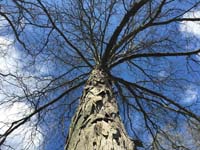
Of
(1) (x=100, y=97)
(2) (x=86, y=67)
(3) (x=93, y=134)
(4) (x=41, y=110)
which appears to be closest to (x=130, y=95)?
(2) (x=86, y=67)

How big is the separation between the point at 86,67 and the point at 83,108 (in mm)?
2658

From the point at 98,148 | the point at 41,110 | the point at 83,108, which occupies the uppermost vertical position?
the point at 41,110

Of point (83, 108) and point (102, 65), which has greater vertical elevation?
point (102, 65)

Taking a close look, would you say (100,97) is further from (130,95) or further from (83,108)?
(130,95)

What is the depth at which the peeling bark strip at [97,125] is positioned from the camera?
318 centimetres

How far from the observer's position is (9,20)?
17.6 feet

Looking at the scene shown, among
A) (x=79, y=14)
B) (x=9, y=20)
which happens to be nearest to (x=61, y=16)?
(x=79, y=14)

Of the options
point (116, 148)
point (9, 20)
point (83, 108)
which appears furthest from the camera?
point (9, 20)

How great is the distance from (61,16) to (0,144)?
7.87 feet

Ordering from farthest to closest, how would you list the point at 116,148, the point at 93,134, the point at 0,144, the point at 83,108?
the point at 0,144 < the point at 83,108 < the point at 93,134 < the point at 116,148

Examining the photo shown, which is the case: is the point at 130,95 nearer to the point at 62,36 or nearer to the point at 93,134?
the point at 62,36

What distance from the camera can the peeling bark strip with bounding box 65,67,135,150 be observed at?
3180mm

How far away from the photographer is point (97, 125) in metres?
3.52

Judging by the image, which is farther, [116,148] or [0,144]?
[0,144]
